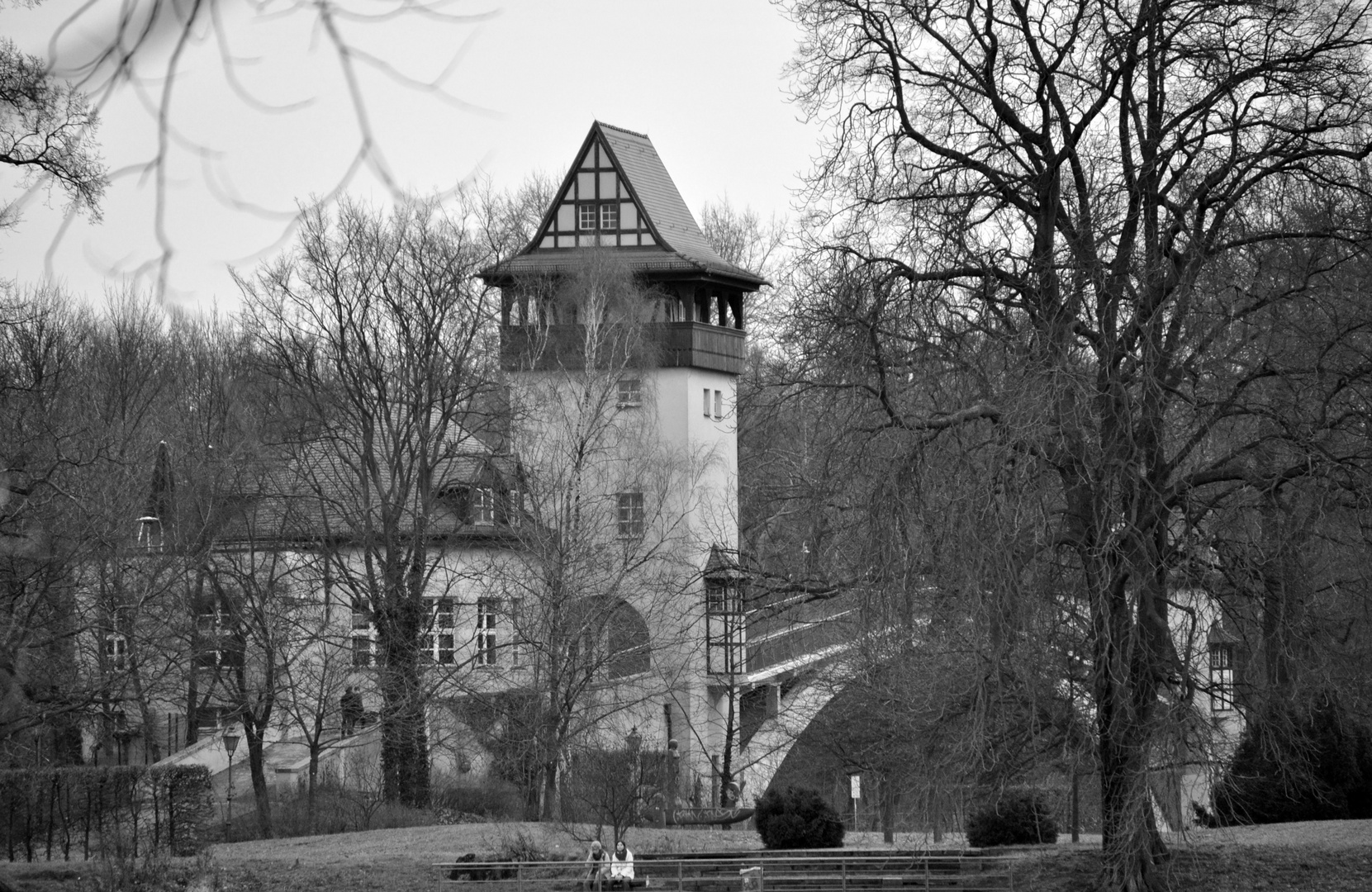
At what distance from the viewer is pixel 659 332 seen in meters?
43.7

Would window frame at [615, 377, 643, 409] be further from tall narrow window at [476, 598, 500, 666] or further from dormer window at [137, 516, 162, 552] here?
dormer window at [137, 516, 162, 552]

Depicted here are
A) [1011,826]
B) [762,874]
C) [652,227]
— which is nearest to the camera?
[762,874]

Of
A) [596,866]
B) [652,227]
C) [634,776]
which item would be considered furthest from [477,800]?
[652,227]

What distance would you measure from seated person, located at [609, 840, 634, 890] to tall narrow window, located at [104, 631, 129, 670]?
1397cm

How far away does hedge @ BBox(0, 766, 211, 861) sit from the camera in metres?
22.5

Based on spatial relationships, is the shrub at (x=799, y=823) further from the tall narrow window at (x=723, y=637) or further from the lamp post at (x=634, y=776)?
the tall narrow window at (x=723, y=637)

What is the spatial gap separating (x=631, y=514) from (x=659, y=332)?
26.7 feet

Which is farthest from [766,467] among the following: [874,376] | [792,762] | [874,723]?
[874,376]

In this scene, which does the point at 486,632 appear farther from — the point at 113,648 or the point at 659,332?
the point at 659,332

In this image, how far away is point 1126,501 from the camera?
42.7 feet

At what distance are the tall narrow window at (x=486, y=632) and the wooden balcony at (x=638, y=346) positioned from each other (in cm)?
602

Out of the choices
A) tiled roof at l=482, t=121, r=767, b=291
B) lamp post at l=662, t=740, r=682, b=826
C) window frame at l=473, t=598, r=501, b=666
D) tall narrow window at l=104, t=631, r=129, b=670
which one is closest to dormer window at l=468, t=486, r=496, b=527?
window frame at l=473, t=598, r=501, b=666

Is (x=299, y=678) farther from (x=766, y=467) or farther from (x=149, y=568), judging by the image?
(x=766, y=467)

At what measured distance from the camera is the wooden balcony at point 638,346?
37406 millimetres
